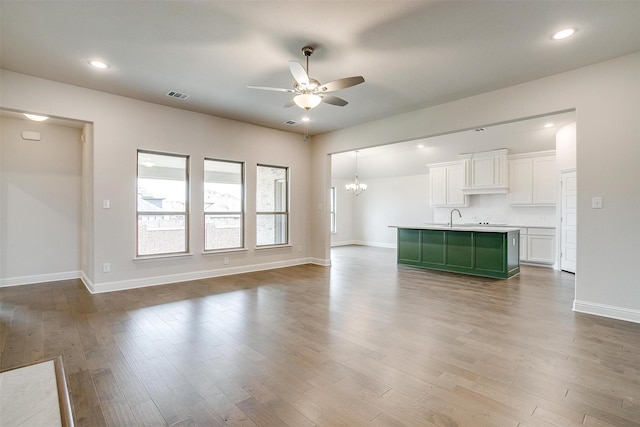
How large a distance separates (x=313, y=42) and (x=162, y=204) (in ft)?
12.1

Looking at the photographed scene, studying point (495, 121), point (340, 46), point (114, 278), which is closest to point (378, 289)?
point (495, 121)

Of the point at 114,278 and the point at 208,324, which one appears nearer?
the point at 208,324

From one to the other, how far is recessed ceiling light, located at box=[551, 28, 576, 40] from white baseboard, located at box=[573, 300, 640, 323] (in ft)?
9.80

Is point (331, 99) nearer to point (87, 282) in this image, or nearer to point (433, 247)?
point (433, 247)

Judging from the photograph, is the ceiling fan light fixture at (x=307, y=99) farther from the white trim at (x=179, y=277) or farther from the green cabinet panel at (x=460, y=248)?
the green cabinet panel at (x=460, y=248)

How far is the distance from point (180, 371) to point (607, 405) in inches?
114

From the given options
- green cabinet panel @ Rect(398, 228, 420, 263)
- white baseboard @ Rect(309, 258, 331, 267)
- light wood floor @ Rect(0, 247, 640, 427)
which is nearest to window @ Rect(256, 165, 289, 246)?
white baseboard @ Rect(309, 258, 331, 267)

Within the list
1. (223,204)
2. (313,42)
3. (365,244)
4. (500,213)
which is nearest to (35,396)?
(313,42)

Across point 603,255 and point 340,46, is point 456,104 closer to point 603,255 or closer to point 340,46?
point 340,46

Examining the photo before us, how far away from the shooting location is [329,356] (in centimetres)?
260

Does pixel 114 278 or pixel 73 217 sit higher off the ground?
pixel 73 217

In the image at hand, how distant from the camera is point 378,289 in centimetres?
487

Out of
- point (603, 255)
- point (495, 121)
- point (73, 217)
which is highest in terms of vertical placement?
point (495, 121)

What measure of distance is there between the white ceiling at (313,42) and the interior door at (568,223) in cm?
324
